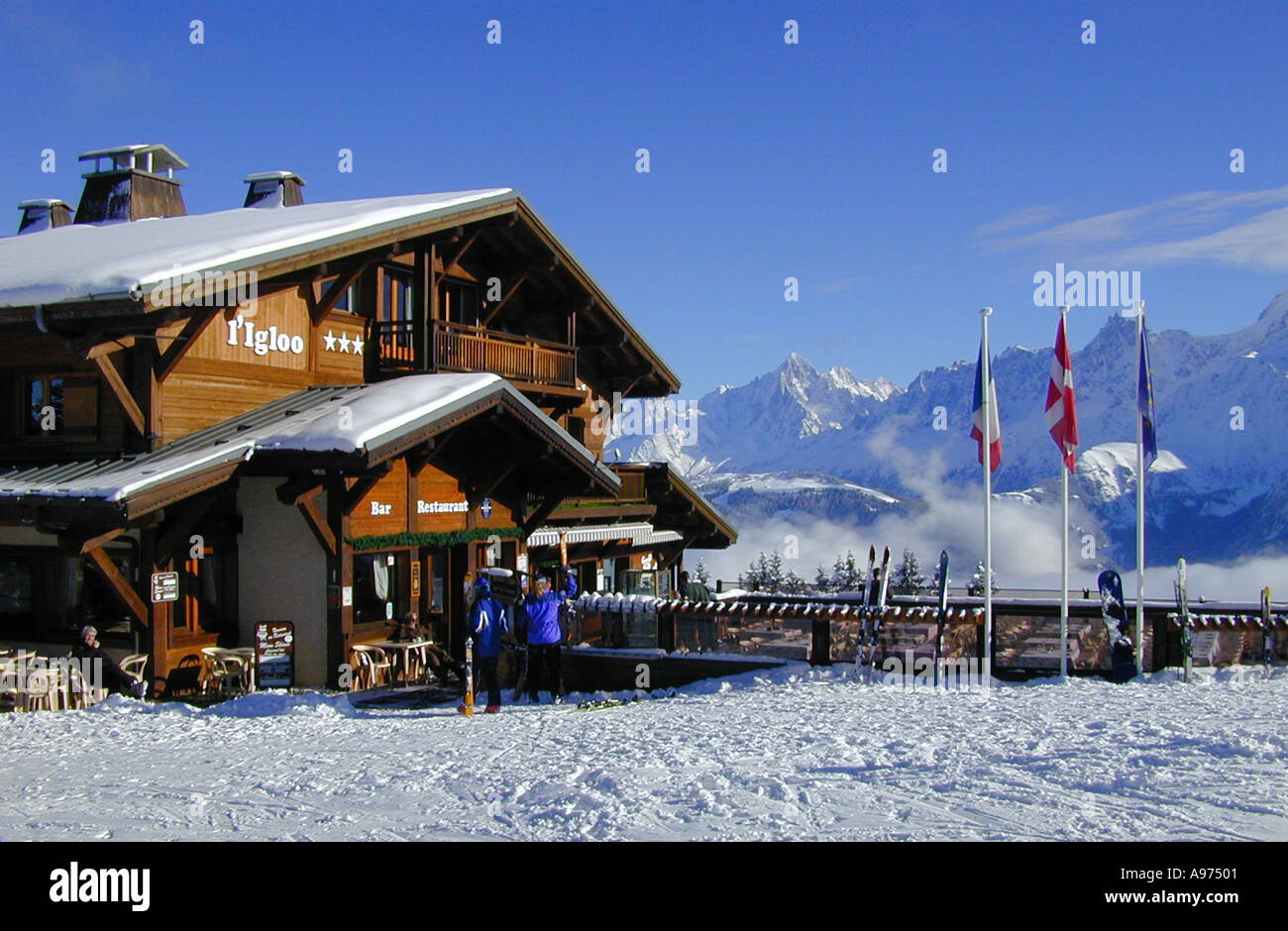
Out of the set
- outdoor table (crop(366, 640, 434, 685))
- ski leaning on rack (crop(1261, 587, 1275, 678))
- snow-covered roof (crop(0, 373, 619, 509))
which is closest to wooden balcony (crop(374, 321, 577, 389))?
snow-covered roof (crop(0, 373, 619, 509))

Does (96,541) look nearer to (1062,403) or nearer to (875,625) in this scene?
(875,625)

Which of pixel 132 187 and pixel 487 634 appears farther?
pixel 132 187

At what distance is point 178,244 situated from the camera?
17328 mm

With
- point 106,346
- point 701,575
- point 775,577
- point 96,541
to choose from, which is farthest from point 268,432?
point 775,577

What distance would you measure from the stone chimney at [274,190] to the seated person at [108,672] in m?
12.7

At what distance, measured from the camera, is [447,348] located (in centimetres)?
2105

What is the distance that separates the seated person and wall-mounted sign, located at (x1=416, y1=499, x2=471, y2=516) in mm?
5067

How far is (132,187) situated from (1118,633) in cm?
2133

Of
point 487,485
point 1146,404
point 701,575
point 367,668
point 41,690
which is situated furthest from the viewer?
point 701,575

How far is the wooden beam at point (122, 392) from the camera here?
15211 millimetres

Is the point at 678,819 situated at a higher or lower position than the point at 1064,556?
lower
